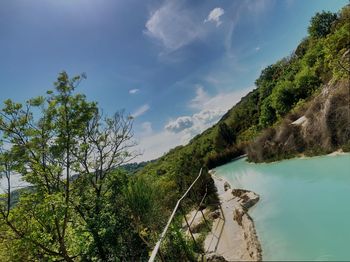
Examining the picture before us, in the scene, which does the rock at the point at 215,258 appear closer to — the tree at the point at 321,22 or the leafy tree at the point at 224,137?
the leafy tree at the point at 224,137

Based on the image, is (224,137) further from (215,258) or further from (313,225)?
(313,225)

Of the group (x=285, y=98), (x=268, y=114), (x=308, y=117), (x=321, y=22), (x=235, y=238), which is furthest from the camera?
(x=321, y=22)

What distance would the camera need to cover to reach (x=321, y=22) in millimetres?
49250

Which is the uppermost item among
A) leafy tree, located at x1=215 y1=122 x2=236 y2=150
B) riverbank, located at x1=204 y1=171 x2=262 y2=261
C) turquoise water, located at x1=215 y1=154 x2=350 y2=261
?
leafy tree, located at x1=215 y1=122 x2=236 y2=150

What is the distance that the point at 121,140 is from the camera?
1530 cm

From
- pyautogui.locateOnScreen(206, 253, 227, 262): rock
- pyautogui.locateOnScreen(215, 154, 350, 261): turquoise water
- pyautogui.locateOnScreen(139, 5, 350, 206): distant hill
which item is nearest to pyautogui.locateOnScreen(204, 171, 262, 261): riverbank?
pyautogui.locateOnScreen(206, 253, 227, 262): rock

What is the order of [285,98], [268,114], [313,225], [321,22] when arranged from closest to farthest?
[313,225] < [285,98] < [268,114] < [321,22]

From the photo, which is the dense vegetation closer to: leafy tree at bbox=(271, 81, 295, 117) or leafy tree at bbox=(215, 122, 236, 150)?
leafy tree at bbox=(271, 81, 295, 117)

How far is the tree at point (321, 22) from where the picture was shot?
48781 millimetres

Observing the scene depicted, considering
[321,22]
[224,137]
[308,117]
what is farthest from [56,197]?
[321,22]

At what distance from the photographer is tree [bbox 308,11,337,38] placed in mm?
48781

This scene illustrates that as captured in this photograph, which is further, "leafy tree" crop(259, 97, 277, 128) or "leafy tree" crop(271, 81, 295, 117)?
"leafy tree" crop(259, 97, 277, 128)

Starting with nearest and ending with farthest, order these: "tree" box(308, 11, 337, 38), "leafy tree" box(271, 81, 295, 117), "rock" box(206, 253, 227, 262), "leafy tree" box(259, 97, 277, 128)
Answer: "rock" box(206, 253, 227, 262) < "leafy tree" box(271, 81, 295, 117) < "leafy tree" box(259, 97, 277, 128) < "tree" box(308, 11, 337, 38)

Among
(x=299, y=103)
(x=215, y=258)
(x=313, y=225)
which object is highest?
(x=299, y=103)
